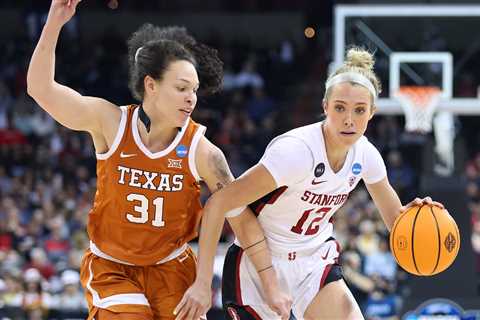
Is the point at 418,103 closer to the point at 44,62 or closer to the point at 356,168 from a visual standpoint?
the point at 356,168

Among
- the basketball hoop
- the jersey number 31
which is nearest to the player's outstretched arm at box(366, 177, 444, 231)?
the jersey number 31

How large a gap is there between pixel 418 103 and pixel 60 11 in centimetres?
794

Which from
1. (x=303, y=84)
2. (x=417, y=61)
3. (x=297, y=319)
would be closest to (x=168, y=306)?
(x=297, y=319)

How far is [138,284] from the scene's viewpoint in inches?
171

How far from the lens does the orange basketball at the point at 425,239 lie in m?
4.46

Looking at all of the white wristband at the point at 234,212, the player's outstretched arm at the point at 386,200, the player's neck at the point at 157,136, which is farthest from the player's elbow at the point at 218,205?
the player's outstretched arm at the point at 386,200

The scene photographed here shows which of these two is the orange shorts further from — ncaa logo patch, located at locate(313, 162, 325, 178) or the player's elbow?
ncaa logo patch, located at locate(313, 162, 325, 178)

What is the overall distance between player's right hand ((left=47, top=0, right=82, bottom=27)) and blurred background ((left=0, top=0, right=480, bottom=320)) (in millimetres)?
5510

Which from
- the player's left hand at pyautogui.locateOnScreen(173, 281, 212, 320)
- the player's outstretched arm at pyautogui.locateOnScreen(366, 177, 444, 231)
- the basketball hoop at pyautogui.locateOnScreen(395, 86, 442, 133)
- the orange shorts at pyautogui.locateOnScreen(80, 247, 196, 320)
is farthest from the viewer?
the basketball hoop at pyautogui.locateOnScreen(395, 86, 442, 133)

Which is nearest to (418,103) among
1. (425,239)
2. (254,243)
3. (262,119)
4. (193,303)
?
(262,119)

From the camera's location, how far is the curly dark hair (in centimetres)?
430

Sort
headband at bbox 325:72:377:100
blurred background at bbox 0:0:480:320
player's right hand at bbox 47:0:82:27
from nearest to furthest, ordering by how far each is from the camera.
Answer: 1. player's right hand at bbox 47:0:82:27
2. headband at bbox 325:72:377:100
3. blurred background at bbox 0:0:480:320

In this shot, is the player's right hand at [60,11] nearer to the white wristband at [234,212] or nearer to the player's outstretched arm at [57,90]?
the player's outstretched arm at [57,90]

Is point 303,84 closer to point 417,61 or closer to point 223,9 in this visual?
point 223,9
